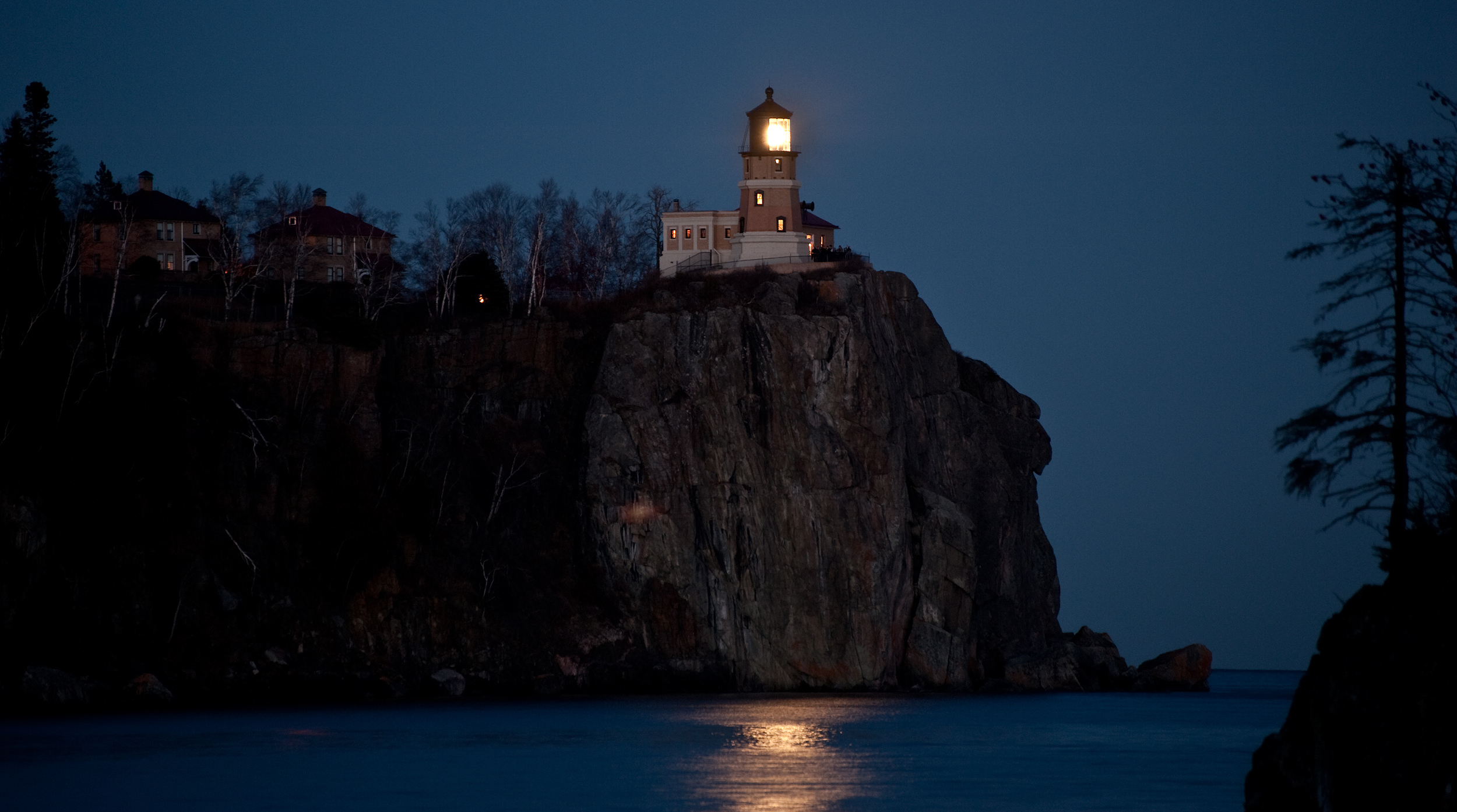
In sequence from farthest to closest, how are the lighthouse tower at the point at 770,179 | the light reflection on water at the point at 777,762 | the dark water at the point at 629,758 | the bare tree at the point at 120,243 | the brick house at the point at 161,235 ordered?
Answer: the lighthouse tower at the point at 770,179 → the brick house at the point at 161,235 → the bare tree at the point at 120,243 → the light reflection on water at the point at 777,762 → the dark water at the point at 629,758

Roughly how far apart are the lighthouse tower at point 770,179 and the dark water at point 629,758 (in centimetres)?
3087

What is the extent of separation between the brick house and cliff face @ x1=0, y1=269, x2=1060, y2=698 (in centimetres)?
1919

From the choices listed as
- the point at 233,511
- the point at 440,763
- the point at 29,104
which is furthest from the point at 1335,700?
the point at 29,104

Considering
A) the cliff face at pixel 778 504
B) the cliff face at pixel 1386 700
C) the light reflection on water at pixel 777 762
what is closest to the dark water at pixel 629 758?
the light reflection on water at pixel 777 762

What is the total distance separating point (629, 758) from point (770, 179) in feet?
Answer: 161

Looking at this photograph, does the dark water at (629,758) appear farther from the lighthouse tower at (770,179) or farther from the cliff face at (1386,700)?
the lighthouse tower at (770,179)

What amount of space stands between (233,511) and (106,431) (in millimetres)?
6522

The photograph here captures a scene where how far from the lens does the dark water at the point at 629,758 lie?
39531 millimetres

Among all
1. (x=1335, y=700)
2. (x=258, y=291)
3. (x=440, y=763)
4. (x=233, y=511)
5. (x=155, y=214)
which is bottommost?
(x=440, y=763)

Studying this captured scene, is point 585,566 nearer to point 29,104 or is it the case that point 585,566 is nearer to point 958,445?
point 958,445

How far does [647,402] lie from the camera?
7450cm

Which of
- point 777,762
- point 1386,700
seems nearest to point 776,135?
point 777,762

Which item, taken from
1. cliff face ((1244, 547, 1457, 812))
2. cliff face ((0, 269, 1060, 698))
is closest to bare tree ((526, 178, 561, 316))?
cliff face ((0, 269, 1060, 698))

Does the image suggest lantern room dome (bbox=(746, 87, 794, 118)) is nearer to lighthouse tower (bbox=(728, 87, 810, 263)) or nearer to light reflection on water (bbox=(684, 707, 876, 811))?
lighthouse tower (bbox=(728, 87, 810, 263))
